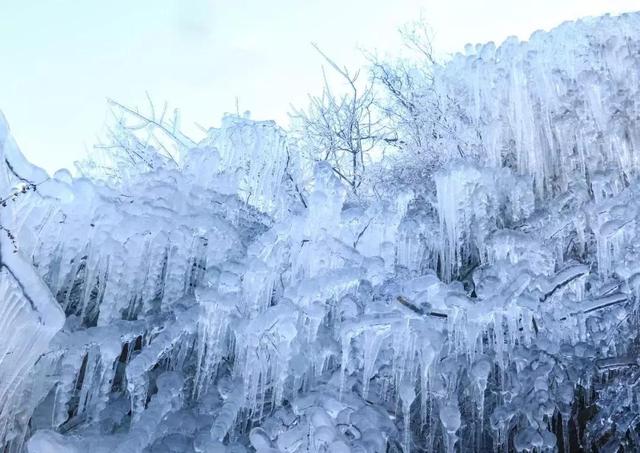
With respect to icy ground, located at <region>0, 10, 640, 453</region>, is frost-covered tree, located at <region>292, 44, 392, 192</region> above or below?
above

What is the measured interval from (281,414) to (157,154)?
514 cm

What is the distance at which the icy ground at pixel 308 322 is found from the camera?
3.09 metres

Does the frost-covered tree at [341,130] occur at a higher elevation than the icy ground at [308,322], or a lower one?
higher

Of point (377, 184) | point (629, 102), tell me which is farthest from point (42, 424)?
point (629, 102)

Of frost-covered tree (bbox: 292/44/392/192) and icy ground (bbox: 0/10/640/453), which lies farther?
frost-covered tree (bbox: 292/44/392/192)

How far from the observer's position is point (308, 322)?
3.55 meters

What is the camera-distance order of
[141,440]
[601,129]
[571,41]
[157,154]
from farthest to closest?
[157,154]
[571,41]
[601,129]
[141,440]

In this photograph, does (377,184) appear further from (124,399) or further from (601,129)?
(124,399)

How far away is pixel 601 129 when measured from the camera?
5062 millimetres

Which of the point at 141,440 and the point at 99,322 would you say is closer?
the point at 141,440

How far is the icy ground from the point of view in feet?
10.1

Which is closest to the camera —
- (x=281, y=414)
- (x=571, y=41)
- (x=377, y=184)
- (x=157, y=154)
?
(x=281, y=414)

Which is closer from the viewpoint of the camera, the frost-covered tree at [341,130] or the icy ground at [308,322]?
the icy ground at [308,322]

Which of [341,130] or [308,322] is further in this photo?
[341,130]
